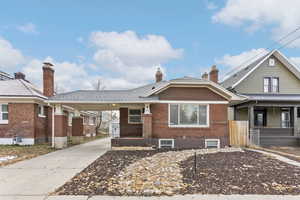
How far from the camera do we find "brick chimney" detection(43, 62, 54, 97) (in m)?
16.6

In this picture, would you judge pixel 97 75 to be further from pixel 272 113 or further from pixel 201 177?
pixel 201 177

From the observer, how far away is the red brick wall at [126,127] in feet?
51.9

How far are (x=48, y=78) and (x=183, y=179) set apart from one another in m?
14.8

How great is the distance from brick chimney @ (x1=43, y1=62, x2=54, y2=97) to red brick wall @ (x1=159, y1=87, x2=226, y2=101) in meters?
9.41

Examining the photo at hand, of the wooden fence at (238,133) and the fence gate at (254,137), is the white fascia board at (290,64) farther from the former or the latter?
the wooden fence at (238,133)

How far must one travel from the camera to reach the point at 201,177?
6219 mm

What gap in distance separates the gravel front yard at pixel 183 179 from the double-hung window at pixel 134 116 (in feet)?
25.4

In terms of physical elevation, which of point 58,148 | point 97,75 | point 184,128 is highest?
point 97,75

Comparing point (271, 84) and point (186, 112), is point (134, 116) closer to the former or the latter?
point (186, 112)

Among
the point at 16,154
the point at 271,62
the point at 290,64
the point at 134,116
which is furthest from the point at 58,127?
the point at 290,64

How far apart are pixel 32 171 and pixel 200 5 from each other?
590 inches

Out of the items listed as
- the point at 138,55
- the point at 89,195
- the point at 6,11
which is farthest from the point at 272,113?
the point at 6,11

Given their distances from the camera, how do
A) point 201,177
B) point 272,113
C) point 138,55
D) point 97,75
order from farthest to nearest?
point 97,75 < point 138,55 < point 272,113 < point 201,177

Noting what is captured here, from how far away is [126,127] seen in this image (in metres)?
15.9
